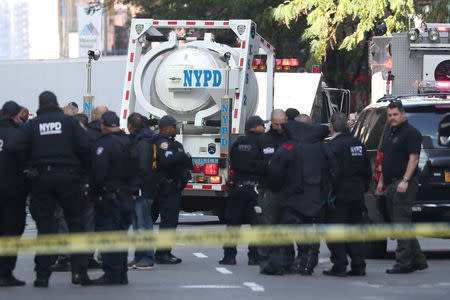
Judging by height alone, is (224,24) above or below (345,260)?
above

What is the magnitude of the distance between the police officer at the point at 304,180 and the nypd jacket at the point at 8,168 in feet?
9.28

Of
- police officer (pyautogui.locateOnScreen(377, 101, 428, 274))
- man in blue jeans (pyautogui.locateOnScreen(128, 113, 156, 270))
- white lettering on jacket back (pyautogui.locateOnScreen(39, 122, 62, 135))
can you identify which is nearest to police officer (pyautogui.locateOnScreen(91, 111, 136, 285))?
white lettering on jacket back (pyautogui.locateOnScreen(39, 122, 62, 135))

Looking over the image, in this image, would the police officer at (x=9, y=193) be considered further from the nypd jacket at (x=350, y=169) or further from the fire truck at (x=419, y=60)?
the fire truck at (x=419, y=60)

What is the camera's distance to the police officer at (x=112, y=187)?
12625mm

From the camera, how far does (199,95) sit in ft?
64.4

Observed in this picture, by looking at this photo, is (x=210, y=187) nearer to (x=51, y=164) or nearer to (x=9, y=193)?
(x=9, y=193)

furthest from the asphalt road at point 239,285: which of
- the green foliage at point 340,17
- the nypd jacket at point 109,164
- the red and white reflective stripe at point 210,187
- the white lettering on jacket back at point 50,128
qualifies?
the green foliage at point 340,17

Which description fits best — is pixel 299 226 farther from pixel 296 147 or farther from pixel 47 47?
pixel 47 47

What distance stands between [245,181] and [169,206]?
1.07 metres

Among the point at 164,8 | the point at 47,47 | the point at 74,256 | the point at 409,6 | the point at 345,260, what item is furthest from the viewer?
the point at 47,47

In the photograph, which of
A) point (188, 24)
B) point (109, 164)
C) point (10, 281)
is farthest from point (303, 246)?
point (188, 24)

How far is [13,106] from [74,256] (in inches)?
68.5

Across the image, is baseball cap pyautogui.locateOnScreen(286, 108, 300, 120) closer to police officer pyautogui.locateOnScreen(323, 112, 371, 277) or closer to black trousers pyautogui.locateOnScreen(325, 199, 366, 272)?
police officer pyautogui.locateOnScreen(323, 112, 371, 277)

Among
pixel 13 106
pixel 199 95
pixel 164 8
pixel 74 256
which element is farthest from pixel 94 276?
pixel 164 8
